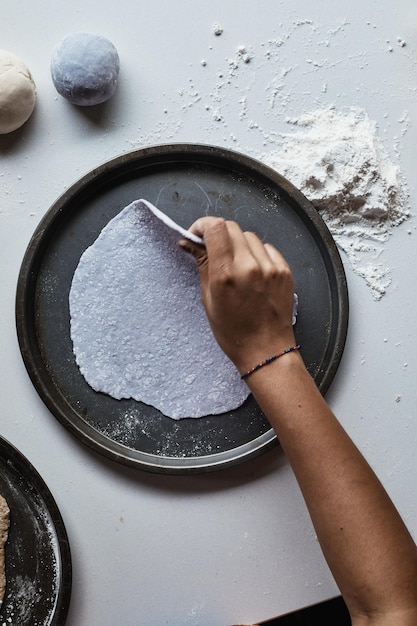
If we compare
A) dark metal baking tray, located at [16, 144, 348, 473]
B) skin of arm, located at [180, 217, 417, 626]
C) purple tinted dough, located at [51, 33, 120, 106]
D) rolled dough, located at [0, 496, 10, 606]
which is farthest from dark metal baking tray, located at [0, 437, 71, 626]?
purple tinted dough, located at [51, 33, 120, 106]

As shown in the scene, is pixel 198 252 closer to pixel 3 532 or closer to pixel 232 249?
pixel 232 249

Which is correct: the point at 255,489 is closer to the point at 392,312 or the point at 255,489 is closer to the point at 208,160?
the point at 392,312

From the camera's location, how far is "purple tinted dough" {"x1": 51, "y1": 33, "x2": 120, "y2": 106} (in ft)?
3.13

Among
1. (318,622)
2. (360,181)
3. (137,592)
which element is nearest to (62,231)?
(360,181)

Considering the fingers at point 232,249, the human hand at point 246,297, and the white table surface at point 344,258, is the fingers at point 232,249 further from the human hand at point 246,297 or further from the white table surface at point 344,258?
the white table surface at point 344,258

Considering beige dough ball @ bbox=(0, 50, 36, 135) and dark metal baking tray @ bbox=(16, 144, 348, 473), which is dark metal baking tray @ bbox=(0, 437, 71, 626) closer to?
dark metal baking tray @ bbox=(16, 144, 348, 473)

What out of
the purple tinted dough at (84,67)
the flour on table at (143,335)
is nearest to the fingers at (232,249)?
the flour on table at (143,335)

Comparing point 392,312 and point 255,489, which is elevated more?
point 392,312

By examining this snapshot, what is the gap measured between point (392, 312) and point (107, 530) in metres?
0.55

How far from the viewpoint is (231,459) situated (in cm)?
97

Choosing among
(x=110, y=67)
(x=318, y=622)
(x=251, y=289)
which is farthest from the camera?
(x=318, y=622)

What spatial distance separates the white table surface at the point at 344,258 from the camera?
1.00m

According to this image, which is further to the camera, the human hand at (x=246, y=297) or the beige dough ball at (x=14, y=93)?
the beige dough ball at (x=14, y=93)

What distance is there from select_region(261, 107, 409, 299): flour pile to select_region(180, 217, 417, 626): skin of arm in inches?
7.6
